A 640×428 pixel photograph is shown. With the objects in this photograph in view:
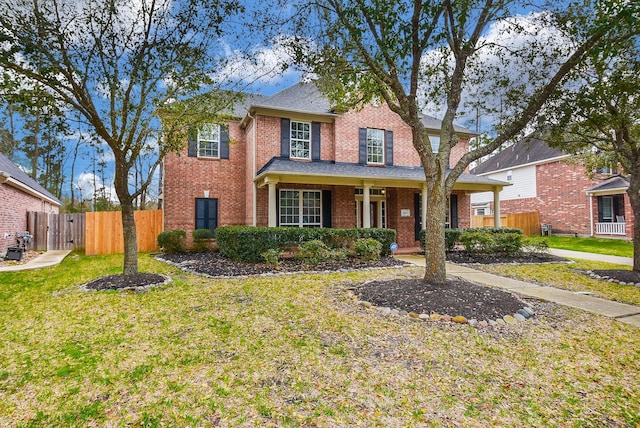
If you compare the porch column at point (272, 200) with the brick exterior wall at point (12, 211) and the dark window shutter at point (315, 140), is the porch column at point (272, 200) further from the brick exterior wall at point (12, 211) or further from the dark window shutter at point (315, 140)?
the brick exterior wall at point (12, 211)

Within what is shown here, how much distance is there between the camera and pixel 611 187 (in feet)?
57.3

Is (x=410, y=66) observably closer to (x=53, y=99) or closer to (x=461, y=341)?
(x=461, y=341)

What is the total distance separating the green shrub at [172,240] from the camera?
12.1 metres

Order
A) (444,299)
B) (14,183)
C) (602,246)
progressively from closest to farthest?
(444,299)
(14,183)
(602,246)

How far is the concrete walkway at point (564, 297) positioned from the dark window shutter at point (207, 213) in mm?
9279

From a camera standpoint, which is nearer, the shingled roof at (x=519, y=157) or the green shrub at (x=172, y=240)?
the green shrub at (x=172, y=240)

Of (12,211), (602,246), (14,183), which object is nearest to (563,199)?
(602,246)

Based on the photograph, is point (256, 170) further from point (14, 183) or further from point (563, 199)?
point (563, 199)

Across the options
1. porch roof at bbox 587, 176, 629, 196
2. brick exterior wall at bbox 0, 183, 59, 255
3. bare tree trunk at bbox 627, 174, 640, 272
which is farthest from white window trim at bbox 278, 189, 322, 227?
porch roof at bbox 587, 176, 629, 196

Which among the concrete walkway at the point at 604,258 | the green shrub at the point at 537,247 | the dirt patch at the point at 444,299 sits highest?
the green shrub at the point at 537,247

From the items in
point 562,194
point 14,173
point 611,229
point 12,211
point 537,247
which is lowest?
point 537,247

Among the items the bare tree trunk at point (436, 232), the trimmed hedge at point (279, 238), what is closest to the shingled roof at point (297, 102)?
the trimmed hedge at point (279, 238)

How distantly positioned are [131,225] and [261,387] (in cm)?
581

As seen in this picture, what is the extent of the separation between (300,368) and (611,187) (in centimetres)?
2184
